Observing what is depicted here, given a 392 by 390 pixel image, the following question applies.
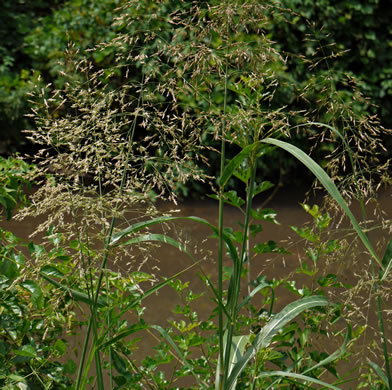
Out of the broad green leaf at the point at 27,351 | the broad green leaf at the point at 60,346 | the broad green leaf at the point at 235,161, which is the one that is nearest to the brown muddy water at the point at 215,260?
the broad green leaf at the point at 60,346

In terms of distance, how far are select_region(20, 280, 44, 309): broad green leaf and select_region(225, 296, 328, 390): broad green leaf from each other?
1.70 feet

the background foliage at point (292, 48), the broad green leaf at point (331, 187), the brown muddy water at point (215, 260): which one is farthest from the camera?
the background foliage at point (292, 48)

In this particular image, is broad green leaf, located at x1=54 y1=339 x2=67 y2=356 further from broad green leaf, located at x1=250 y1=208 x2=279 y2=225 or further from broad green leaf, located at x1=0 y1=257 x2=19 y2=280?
broad green leaf, located at x1=250 y1=208 x2=279 y2=225

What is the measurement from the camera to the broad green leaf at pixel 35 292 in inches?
73.0

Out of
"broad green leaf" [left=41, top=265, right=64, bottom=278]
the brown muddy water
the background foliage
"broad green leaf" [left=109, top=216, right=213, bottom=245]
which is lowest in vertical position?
the brown muddy water

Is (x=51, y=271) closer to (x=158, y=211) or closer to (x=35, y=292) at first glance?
(x=35, y=292)

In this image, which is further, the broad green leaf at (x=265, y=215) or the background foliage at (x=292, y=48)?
the background foliage at (x=292, y=48)

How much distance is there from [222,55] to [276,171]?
4.42m

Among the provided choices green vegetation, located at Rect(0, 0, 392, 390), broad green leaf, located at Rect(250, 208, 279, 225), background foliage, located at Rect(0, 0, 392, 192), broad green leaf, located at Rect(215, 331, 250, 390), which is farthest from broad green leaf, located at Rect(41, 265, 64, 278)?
background foliage, located at Rect(0, 0, 392, 192)

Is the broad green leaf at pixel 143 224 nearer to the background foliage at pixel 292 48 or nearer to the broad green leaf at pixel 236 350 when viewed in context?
the broad green leaf at pixel 236 350

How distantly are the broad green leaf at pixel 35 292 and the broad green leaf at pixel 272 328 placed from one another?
518mm

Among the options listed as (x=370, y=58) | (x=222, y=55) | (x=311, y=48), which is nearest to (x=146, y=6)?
(x=311, y=48)

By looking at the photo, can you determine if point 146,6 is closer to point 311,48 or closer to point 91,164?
point 311,48

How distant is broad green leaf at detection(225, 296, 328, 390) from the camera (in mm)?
1768
